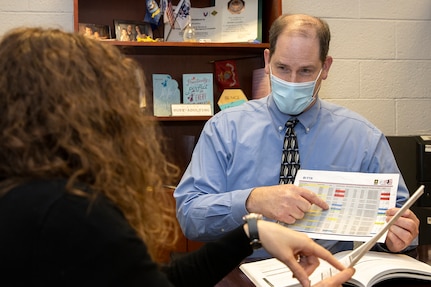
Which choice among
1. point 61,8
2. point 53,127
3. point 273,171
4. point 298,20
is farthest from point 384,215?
point 61,8

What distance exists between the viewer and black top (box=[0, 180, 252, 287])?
714mm

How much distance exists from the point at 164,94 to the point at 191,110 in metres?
0.15

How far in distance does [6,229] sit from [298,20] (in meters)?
1.32

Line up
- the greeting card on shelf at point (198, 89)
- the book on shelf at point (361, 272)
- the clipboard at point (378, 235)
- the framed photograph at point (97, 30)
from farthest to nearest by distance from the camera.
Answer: the greeting card on shelf at point (198, 89)
the framed photograph at point (97, 30)
the book on shelf at point (361, 272)
the clipboard at point (378, 235)

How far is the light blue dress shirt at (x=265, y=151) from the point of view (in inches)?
66.7

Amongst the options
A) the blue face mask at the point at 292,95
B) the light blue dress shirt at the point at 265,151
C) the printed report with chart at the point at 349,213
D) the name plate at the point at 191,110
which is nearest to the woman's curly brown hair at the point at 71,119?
the printed report with chart at the point at 349,213

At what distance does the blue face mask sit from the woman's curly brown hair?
35.6 inches

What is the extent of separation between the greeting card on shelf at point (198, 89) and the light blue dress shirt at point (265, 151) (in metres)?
0.72

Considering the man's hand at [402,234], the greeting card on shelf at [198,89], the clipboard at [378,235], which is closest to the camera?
the clipboard at [378,235]

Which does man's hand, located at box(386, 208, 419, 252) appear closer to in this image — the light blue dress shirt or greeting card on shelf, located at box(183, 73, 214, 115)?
the light blue dress shirt

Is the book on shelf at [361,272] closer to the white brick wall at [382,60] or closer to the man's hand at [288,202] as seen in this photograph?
the man's hand at [288,202]

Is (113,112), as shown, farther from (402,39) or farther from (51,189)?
(402,39)

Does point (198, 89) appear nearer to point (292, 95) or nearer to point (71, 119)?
point (292, 95)

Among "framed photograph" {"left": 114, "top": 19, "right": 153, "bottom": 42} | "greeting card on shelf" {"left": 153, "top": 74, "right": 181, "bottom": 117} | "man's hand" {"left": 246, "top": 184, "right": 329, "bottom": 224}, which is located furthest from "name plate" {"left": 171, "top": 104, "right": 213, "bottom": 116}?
"man's hand" {"left": 246, "top": 184, "right": 329, "bottom": 224}
